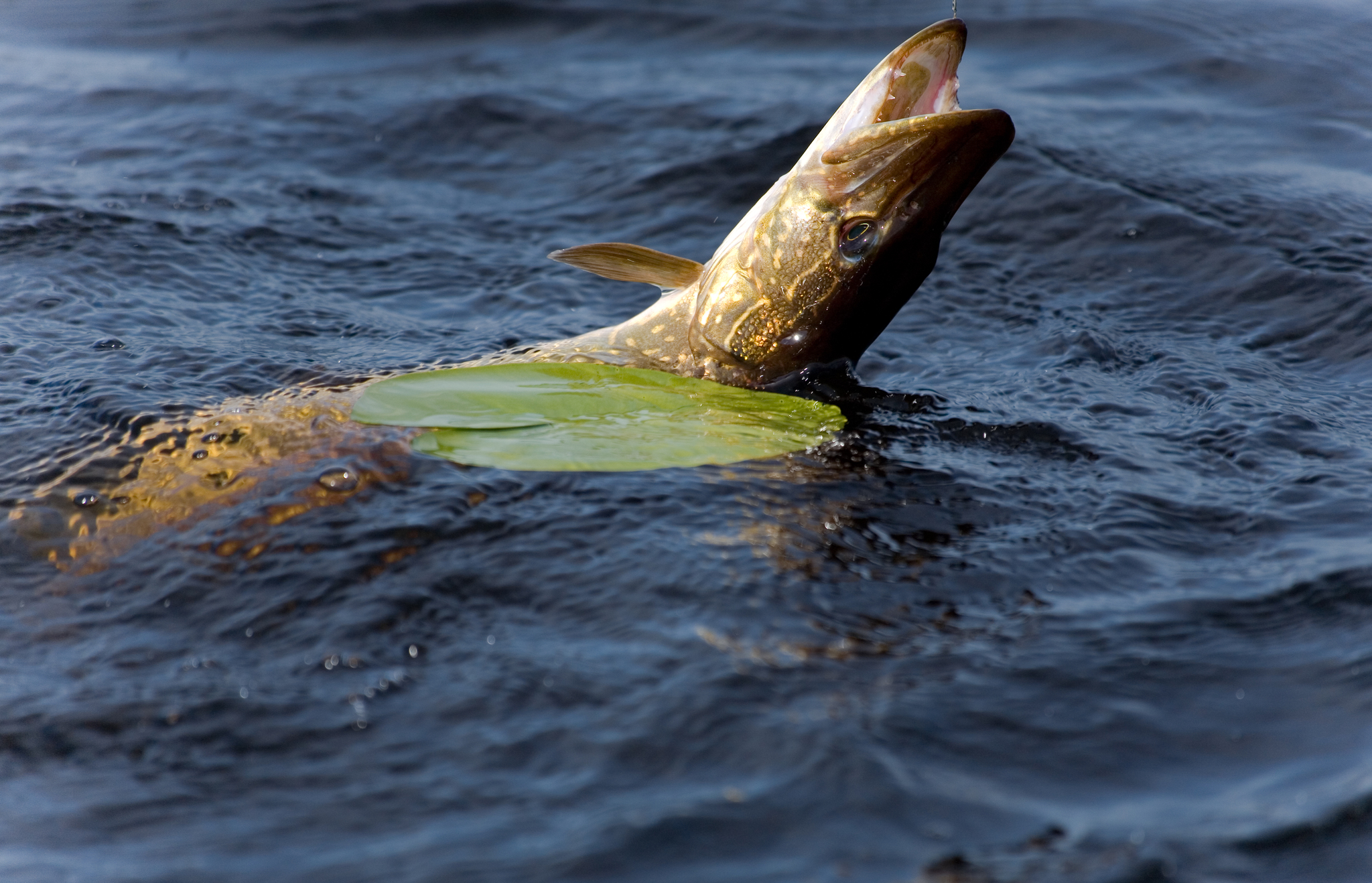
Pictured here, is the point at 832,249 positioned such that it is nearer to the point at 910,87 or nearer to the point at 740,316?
the point at 740,316

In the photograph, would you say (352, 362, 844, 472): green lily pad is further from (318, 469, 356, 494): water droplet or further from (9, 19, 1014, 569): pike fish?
(318, 469, 356, 494): water droplet

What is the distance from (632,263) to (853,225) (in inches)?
33.9

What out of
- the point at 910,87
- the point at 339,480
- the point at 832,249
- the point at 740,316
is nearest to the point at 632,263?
the point at 740,316

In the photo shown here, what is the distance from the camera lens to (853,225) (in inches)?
173

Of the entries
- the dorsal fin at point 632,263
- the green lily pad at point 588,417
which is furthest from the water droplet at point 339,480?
the dorsal fin at point 632,263

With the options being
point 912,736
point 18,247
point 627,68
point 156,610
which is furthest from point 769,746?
point 627,68

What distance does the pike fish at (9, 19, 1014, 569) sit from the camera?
4027 millimetres

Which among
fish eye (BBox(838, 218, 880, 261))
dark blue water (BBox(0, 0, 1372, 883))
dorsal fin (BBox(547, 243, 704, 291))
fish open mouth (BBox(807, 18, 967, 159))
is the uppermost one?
fish open mouth (BBox(807, 18, 967, 159))

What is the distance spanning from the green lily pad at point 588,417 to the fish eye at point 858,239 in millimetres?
566

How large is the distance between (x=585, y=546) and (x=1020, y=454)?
1742 mm

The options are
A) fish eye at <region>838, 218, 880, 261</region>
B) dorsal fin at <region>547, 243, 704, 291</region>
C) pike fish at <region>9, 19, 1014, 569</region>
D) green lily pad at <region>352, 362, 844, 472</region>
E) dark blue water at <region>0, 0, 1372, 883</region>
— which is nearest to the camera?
dark blue water at <region>0, 0, 1372, 883</region>

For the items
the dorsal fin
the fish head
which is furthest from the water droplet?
the fish head

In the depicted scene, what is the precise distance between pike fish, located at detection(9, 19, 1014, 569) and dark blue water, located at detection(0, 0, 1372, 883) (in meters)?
0.10

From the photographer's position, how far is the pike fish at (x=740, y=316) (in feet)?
13.2
